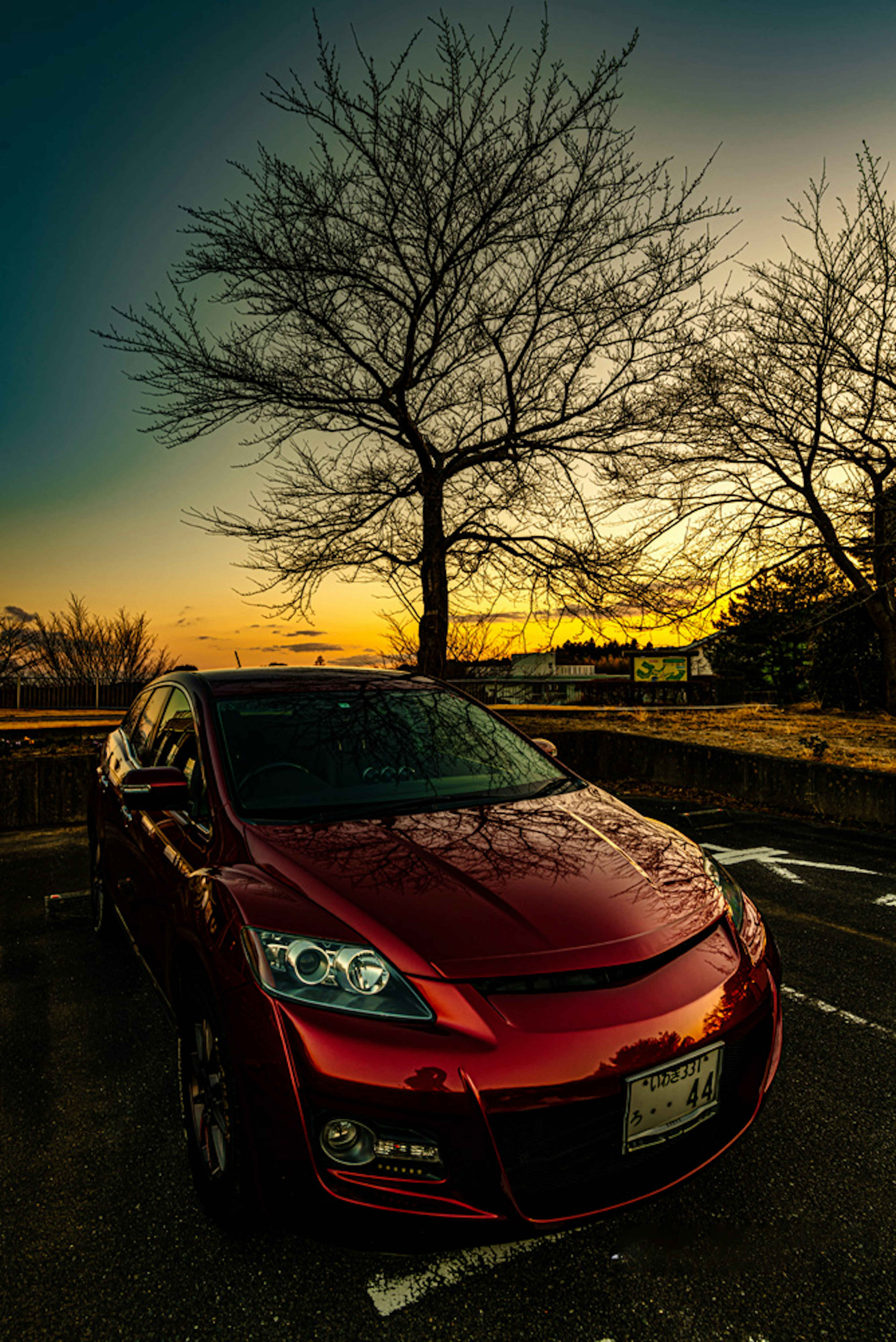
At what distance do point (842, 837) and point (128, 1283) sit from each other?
7033 millimetres

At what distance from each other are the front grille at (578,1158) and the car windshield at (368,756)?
3.96 feet

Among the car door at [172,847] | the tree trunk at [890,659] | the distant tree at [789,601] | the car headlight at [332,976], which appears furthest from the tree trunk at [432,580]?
the car headlight at [332,976]

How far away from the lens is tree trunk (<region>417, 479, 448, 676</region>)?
11.8 m

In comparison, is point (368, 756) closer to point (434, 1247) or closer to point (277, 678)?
point (277, 678)

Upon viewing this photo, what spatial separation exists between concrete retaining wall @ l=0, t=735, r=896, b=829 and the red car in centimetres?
573

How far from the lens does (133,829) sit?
360 centimetres

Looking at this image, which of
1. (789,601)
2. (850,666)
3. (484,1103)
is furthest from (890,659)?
(484,1103)

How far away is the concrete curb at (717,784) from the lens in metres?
8.02

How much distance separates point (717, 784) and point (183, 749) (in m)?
7.41

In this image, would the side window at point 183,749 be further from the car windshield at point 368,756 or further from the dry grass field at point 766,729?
the dry grass field at point 766,729

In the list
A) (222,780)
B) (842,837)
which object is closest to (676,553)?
(842,837)

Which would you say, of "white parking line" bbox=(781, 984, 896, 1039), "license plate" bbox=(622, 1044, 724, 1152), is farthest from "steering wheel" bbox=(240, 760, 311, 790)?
"white parking line" bbox=(781, 984, 896, 1039)

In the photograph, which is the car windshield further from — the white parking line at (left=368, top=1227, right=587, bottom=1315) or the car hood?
the white parking line at (left=368, top=1227, right=587, bottom=1315)

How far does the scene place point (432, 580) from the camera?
1187 centimetres
